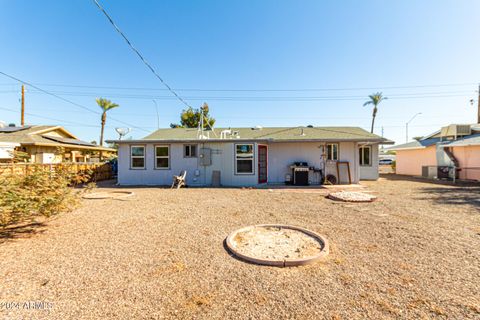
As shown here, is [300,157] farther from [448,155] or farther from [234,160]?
[448,155]

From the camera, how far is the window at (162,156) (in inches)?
444

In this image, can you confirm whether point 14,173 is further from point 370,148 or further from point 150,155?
point 370,148

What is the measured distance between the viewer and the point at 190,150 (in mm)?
11094

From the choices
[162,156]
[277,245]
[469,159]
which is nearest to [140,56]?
[162,156]

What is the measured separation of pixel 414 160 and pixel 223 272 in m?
19.0

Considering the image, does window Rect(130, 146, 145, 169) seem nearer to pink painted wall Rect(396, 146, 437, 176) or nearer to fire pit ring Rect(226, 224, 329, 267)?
fire pit ring Rect(226, 224, 329, 267)

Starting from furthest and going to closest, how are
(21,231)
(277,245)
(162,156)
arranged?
(162,156)
(21,231)
(277,245)

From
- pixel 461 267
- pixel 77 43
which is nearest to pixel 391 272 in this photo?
pixel 461 267

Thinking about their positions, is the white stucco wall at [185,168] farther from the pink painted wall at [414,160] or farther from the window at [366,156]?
the pink painted wall at [414,160]

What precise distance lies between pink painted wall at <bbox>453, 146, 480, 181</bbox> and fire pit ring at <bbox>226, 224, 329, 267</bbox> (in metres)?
15.4

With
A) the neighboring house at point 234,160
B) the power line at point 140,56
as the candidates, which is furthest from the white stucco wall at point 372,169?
the power line at point 140,56

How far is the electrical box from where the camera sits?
35.5 feet

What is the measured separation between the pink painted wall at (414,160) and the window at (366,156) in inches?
201

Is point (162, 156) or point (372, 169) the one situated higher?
point (162, 156)
